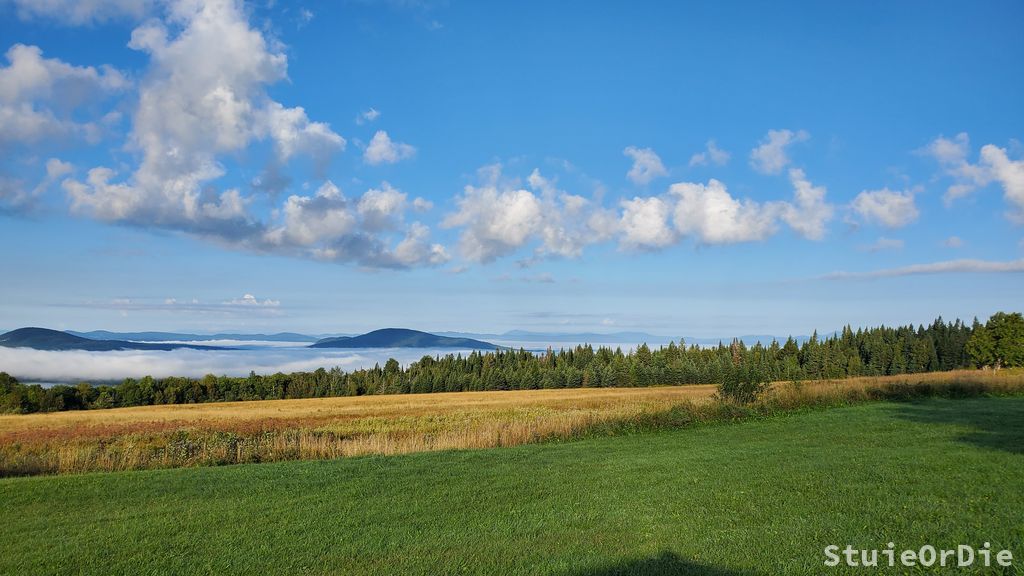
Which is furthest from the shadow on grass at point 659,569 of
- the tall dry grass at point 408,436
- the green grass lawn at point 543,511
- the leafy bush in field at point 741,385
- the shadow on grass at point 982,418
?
the leafy bush in field at point 741,385

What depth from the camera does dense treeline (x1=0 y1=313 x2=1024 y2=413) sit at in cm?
7512

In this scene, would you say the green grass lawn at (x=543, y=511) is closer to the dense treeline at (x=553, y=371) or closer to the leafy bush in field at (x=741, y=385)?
the leafy bush in field at (x=741, y=385)

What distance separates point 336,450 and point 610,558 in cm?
1482

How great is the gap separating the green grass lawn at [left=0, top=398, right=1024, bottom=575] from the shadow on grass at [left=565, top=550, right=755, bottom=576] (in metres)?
0.03

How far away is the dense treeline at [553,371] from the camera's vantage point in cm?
7512

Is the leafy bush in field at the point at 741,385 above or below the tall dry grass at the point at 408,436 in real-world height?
above

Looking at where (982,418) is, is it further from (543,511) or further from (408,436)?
(408,436)

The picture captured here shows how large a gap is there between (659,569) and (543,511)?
316 centimetres

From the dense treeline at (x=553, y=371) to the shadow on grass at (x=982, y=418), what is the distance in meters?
52.9

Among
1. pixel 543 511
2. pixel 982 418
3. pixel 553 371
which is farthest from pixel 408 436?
pixel 553 371

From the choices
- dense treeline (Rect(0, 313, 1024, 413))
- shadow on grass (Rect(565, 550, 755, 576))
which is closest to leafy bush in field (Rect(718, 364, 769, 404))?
shadow on grass (Rect(565, 550, 755, 576))

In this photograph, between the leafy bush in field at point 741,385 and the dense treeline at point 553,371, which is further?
the dense treeline at point 553,371

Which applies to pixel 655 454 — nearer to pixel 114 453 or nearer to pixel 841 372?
pixel 114 453

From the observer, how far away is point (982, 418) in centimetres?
1705
